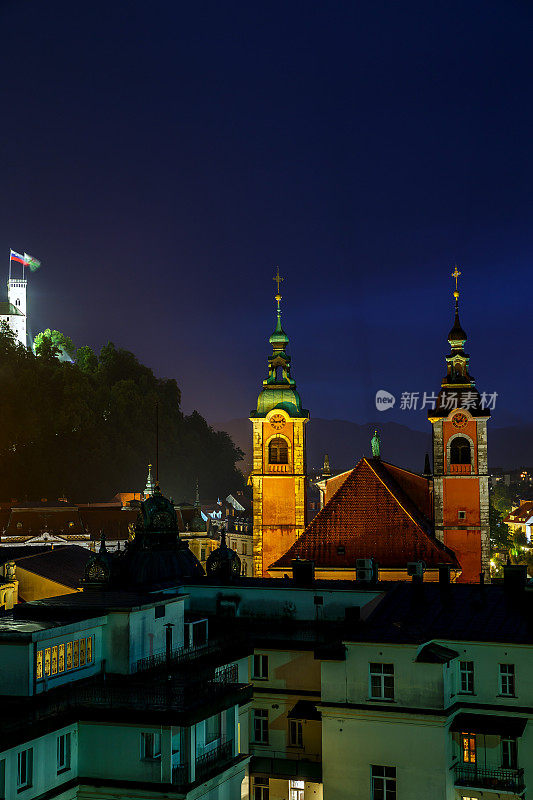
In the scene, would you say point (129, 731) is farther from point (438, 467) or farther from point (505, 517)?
point (505, 517)

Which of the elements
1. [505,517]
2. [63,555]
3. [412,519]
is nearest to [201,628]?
[412,519]

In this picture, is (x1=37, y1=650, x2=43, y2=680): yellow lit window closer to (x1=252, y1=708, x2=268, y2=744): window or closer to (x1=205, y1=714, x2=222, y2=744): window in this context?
(x1=205, y1=714, x2=222, y2=744): window

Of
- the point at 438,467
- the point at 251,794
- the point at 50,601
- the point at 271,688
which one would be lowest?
the point at 251,794

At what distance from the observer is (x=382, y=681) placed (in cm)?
3170

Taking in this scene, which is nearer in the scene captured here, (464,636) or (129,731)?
(129,731)

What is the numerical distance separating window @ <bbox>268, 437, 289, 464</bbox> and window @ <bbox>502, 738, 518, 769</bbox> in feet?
124

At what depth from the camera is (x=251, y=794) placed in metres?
34.3

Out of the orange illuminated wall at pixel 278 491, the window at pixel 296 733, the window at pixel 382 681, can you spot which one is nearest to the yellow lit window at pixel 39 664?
the window at pixel 382 681

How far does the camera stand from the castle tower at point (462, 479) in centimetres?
6247

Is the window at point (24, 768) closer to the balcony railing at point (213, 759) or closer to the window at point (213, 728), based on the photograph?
the balcony railing at point (213, 759)

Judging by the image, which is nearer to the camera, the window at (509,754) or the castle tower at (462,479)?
the window at (509,754)

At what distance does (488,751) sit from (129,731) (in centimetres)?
1084

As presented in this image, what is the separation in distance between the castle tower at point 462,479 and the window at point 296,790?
3008cm

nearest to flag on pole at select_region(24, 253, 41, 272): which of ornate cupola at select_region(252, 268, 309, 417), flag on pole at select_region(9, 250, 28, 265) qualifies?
flag on pole at select_region(9, 250, 28, 265)
